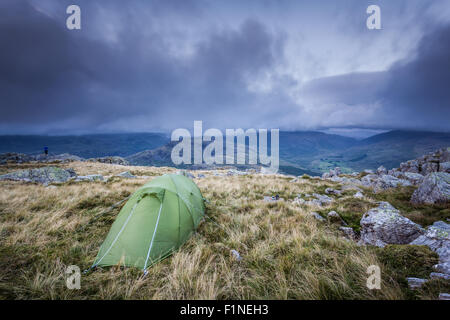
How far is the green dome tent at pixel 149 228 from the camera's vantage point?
4.41 m

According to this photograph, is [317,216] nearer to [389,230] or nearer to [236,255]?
[389,230]

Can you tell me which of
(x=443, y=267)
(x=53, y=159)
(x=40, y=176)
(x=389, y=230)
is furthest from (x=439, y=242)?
(x=53, y=159)

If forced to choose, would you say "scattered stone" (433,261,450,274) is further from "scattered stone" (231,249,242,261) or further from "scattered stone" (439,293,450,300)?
"scattered stone" (231,249,242,261)

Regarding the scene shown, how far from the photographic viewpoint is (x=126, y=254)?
4.42 meters

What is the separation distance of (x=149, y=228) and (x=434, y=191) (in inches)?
553

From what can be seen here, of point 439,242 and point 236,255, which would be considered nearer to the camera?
point 439,242

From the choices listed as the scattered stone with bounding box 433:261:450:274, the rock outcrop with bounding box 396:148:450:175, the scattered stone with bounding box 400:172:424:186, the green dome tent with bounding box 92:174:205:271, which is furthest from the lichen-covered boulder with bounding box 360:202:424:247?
the rock outcrop with bounding box 396:148:450:175

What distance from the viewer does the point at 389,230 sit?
5008mm

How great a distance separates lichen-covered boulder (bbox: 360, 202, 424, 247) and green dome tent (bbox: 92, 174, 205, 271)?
592 centimetres

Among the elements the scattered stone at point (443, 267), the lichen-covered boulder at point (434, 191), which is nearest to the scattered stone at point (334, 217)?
the scattered stone at point (443, 267)

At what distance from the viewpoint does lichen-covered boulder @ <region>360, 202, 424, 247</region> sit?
4922 mm

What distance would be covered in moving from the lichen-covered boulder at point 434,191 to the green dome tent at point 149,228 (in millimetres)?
12406

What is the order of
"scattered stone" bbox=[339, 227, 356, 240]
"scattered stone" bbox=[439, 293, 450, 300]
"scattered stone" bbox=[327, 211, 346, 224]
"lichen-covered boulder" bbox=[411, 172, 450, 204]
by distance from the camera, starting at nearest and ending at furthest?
"scattered stone" bbox=[439, 293, 450, 300]
"scattered stone" bbox=[339, 227, 356, 240]
"scattered stone" bbox=[327, 211, 346, 224]
"lichen-covered boulder" bbox=[411, 172, 450, 204]
